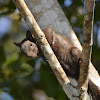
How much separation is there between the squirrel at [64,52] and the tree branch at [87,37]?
92 centimetres

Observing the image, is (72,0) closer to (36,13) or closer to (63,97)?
(36,13)

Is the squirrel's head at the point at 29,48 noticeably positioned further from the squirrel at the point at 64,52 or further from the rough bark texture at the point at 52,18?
the rough bark texture at the point at 52,18

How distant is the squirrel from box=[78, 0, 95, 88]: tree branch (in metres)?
0.92

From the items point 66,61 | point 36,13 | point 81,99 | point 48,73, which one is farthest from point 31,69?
point 81,99

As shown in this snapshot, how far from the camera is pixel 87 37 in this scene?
285cm

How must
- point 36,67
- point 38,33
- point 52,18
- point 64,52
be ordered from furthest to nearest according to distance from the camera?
point 36,67 < point 64,52 < point 52,18 < point 38,33

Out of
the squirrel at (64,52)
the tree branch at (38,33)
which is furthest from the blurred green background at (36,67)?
the tree branch at (38,33)

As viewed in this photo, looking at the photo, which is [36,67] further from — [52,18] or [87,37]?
[87,37]

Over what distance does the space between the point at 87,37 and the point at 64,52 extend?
160 centimetres

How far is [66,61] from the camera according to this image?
4.38m

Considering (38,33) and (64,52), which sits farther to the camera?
(64,52)

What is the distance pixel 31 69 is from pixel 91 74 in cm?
169

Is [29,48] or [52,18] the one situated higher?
[52,18]

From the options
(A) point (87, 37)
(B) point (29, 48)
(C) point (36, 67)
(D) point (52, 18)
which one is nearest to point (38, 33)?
(A) point (87, 37)
